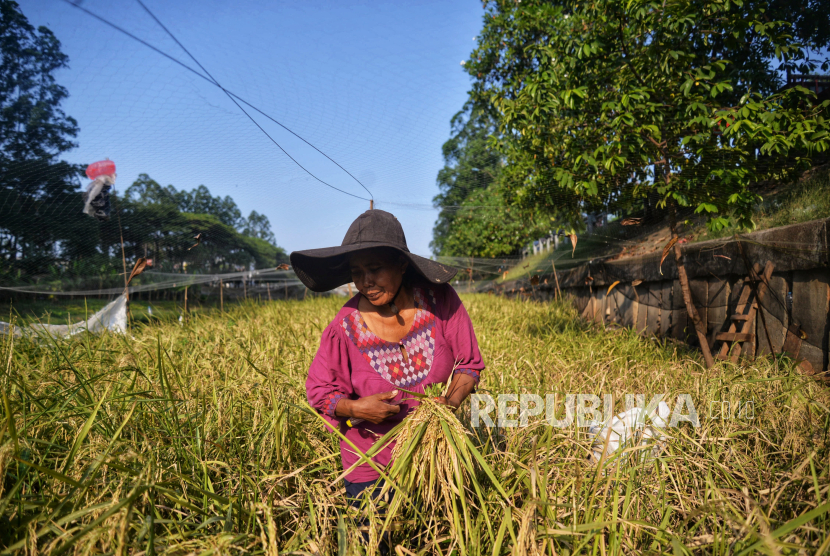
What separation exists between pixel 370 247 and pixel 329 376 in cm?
48

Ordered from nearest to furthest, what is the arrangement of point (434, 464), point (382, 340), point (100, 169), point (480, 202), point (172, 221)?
point (434, 464), point (382, 340), point (100, 169), point (172, 221), point (480, 202)

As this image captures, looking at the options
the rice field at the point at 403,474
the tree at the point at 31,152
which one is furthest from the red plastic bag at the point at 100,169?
the rice field at the point at 403,474

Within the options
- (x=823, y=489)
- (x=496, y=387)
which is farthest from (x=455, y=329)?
(x=823, y=489)

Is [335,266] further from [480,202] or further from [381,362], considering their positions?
[480,202]

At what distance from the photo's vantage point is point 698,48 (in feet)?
9.82

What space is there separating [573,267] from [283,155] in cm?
505

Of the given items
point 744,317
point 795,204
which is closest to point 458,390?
point 744,317

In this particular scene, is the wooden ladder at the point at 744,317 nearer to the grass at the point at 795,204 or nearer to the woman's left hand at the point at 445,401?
the grass at the point at 795,204

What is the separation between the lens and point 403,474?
1195 millimetres

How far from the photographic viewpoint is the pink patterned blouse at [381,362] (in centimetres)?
152

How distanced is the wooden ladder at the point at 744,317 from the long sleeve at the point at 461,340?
2.51 meters

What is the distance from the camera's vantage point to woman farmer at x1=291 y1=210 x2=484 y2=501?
151cm

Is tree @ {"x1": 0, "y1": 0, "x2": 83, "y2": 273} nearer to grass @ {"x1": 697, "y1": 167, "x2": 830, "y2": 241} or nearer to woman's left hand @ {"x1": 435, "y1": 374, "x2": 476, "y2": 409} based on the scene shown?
woman's left hand @ {"x1": 435, "y1": 374, "x2": 476, "y2": 409}

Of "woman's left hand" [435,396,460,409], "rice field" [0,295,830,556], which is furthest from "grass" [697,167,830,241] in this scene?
"woman's left hand" [435,396,460,409]
